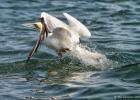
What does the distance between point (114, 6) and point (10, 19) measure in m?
4.15

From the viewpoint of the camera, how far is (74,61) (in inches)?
513

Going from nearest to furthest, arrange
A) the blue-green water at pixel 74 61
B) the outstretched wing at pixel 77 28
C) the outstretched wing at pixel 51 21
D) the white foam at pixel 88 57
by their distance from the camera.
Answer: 1. the blue-green water at pixel 74 61
2. the outstretched wing at pixel 51 21
3. the outstretched wing at pixel 77 28
4. the white foam at pixel 88 57

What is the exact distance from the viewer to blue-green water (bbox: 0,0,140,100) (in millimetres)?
10492

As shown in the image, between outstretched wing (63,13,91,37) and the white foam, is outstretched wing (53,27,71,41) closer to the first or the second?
outstretched wing (63,13,91,37)

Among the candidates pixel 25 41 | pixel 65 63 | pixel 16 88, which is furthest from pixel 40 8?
pixel 16 88

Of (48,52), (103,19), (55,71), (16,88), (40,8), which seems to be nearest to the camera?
(16,88)

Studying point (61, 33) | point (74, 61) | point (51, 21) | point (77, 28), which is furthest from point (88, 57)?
point (51, 21)

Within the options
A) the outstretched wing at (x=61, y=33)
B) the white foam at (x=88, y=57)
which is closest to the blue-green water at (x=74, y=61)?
the white foam at (x=88, y=57)

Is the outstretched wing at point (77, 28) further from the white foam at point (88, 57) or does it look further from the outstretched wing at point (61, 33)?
the white foam at point (88, 57)

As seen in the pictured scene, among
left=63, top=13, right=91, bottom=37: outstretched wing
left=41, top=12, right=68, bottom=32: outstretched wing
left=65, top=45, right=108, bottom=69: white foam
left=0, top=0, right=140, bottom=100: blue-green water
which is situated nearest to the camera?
left=0, top=0, right=140, bottom=100: blue-green water

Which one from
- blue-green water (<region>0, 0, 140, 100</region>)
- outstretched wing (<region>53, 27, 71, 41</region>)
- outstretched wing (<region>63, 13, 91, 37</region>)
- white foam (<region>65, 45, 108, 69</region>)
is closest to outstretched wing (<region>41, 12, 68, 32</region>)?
outstretched wing (<region>53, 27, 71, 41</region>)

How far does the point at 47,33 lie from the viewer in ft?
41.3

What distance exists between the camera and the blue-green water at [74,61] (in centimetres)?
1049

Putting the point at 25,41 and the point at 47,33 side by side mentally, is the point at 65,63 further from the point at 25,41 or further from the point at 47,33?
the point at 25,41
